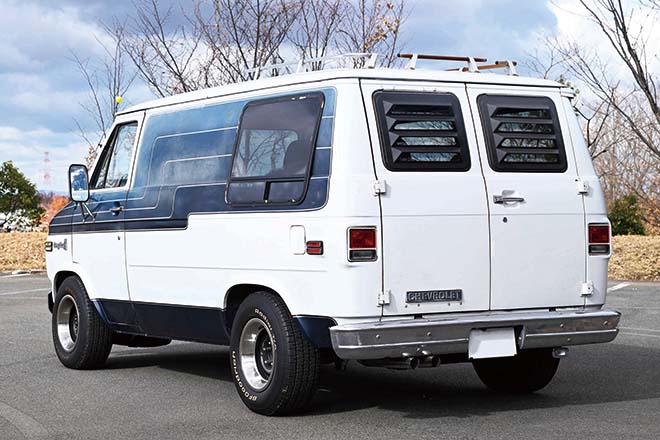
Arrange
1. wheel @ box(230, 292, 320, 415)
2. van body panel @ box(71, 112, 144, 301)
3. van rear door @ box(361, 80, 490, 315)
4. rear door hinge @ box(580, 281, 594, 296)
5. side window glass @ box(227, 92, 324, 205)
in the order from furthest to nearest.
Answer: van body panel @ box(71, 112, 144, 301) → rear door hinge @ box(580, 281, 594, 296) → side window glass @ box(227, 92, 324, 205) → wheel @ box(230, 292, 320, 415) → van rear door @ box(361, 80, 490, 315)

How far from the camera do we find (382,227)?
736cm

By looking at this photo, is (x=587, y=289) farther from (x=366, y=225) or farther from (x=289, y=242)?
(x=289, y=242)

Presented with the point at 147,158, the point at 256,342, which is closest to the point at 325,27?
the point at 147,158

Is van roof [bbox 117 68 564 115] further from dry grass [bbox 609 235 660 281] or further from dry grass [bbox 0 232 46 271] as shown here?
dry grass [bbox 0 232 46 271]

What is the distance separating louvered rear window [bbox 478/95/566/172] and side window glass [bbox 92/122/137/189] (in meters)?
3.40

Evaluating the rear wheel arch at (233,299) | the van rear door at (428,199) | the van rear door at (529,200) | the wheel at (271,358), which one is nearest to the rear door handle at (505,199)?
the van rear door at (529,200)

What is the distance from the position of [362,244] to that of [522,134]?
1664 millimetres

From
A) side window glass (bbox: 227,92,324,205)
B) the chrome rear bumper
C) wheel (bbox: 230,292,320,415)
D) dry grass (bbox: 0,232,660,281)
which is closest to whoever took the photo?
the chrome rear bumper

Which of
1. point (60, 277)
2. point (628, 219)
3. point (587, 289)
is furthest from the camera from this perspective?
point (628, 219)

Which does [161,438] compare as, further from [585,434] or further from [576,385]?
[576,385]

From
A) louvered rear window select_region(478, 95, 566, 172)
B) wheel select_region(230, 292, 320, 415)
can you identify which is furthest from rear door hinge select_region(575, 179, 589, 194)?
wheel select_region(230, 292, 320, 415)

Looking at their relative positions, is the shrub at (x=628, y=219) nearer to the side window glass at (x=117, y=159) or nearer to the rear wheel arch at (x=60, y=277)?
the rear wheel arch at (x=60, y=277)

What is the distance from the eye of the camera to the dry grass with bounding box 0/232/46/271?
87.8 feet

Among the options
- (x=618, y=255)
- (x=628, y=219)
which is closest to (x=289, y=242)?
(x=618, y=255)
